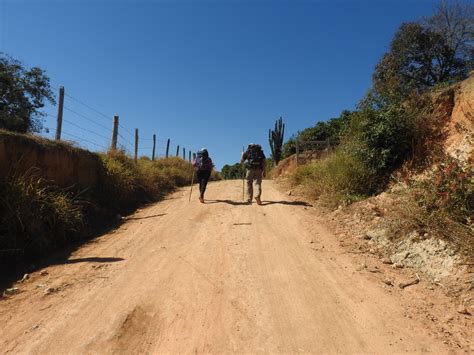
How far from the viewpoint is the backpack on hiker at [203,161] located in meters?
11.5

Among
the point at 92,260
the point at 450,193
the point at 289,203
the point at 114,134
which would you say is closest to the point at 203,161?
the point at 289,203

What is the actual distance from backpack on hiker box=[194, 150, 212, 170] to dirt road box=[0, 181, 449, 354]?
4370mm

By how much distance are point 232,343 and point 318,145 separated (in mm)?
21593

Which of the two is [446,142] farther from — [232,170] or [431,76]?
[232,170]

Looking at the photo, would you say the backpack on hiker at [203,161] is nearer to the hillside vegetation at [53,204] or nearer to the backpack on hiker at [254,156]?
the backpack on hiker at [254,156]

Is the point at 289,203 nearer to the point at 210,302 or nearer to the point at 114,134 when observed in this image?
the point at 210,302

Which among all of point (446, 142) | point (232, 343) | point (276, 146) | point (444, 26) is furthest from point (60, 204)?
point (444, 26)

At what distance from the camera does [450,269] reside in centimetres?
480

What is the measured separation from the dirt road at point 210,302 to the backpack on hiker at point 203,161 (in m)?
4.37

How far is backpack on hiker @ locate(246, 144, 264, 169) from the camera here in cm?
1081

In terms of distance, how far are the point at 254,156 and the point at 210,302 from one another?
267 inches

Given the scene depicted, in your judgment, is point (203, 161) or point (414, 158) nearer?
point (414, 158)

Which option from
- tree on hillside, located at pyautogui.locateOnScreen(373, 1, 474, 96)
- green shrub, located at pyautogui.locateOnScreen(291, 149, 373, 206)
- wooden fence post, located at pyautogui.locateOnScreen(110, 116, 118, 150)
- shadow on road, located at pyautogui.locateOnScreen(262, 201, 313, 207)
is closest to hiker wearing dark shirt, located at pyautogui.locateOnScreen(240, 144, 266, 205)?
shadow on road, located at pyautogui.locateOnScreen(262, 201, 313, 207)

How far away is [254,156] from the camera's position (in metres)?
10.9
